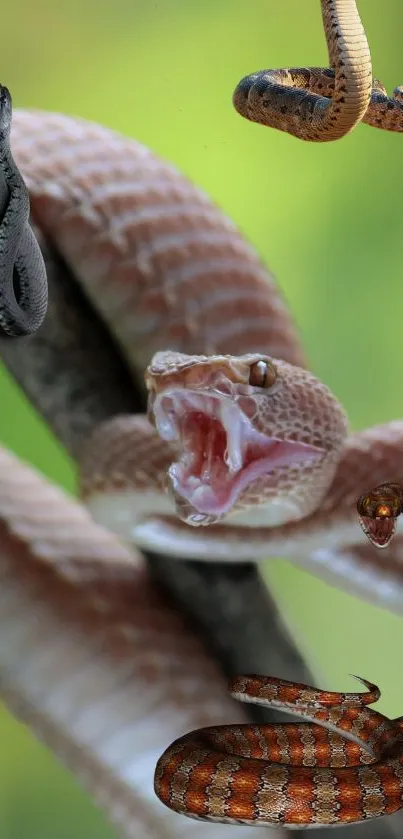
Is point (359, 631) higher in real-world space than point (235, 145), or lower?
lower

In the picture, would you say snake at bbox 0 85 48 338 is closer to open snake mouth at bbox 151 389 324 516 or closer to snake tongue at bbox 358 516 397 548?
open snake mouth at bbox 151 389 324 516

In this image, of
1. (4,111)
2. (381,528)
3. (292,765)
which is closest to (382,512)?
(381,528)

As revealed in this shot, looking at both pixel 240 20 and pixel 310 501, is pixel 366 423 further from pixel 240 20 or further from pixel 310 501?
pixel 240 20

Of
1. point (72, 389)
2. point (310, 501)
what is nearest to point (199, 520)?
point (310, 501)

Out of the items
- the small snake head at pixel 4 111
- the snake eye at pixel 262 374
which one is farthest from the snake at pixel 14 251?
the snake eye at pixel 262 374

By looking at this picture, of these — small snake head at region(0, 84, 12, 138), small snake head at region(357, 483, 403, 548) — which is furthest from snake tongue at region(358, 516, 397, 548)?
small snake head at region(0, 84, 12, 138)

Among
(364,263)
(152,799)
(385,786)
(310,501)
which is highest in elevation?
(364,263)

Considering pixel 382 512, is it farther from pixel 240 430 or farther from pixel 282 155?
pixel 282 155
